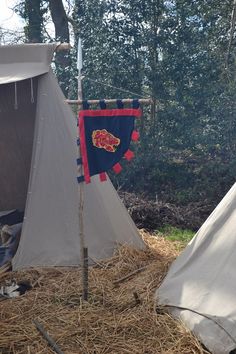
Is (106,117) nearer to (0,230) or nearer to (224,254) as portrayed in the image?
(224,254)

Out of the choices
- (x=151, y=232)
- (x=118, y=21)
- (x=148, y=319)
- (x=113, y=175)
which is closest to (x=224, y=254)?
(x=148, y=319)

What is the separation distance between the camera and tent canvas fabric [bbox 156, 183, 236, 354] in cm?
275

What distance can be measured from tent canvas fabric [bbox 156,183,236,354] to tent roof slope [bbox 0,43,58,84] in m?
2.05

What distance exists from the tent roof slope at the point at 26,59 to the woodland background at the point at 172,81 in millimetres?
3053

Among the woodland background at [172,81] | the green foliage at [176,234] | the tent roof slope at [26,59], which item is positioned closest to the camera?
the tent roof slope at [26,59]

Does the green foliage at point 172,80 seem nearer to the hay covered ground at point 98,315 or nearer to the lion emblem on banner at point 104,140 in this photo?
the hay covered ground at point 98,315

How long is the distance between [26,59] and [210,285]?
2631 millimetres

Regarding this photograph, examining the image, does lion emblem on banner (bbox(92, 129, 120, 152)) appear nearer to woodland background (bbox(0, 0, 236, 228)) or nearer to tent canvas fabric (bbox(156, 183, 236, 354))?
tent canvas fabric (bbox(156, 183, 236, 354))

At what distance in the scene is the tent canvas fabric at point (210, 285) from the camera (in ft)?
9.04

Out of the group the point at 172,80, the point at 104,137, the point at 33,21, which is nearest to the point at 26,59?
the point at 104,137

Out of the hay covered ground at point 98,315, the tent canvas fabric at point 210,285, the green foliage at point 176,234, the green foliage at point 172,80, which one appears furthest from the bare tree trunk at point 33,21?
the tent canvas fabric at point 210,285

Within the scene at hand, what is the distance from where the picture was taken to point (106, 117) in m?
3.23

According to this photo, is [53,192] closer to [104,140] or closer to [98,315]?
[104,140]

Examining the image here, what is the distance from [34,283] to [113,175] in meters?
3.99
